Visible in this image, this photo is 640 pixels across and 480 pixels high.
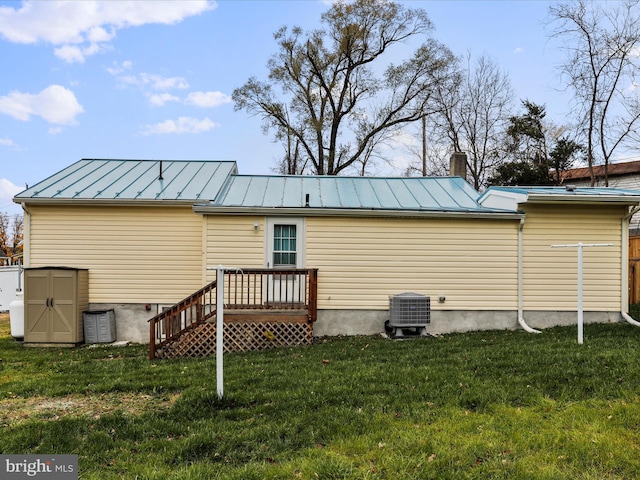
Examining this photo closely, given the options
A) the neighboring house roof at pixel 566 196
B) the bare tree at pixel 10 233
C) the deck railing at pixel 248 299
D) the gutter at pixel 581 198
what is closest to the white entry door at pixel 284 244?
the deck railing at pixel 248 299

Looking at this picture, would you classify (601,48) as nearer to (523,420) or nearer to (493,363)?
(493,363)

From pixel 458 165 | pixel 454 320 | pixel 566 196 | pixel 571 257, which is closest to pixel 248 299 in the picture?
pixel 454 320

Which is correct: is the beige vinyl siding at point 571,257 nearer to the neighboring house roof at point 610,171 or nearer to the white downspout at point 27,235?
the white downspout at point 27,235

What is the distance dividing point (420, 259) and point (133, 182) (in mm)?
7430

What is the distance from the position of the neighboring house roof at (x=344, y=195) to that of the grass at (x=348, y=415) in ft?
11.7

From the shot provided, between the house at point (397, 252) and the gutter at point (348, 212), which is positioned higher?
the gutter at point (348, 212)

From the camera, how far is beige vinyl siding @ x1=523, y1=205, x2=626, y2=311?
9844 mm

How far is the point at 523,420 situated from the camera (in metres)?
4.12

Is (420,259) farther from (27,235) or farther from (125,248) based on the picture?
(27,235)

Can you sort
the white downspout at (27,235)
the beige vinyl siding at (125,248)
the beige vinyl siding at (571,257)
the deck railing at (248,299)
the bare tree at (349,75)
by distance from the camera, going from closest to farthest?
the deck railing at (248,299) < the beige vinyl siding at (571,257) < the white downspout at (27,235) < the beige vinyl siding at (125,248) < the bare tree at (349,75)

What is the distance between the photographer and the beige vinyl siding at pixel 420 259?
981 cm

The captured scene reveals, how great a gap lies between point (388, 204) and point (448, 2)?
275 inches

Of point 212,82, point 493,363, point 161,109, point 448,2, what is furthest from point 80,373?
point 448,2

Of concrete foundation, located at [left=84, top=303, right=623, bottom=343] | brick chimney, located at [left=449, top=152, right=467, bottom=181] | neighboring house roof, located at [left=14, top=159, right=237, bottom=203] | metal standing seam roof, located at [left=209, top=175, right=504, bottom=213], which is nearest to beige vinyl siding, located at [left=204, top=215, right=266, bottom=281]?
metal standing seam roof, located at [left=209, top=175, right=504, bottom=213]
